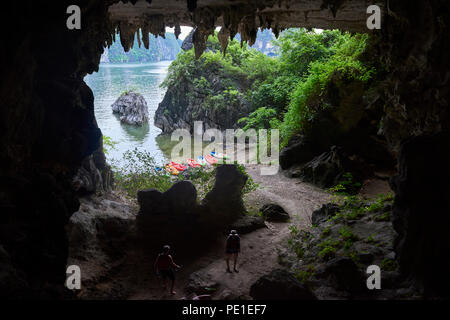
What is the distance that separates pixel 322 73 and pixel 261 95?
908 centimetres

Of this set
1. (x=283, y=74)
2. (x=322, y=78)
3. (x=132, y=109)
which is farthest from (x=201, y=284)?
(x=132, y=109)

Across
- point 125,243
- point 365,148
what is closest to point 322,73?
point 365,148

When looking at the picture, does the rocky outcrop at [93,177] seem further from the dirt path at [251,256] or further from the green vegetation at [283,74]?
the green vegetation at [283,74]

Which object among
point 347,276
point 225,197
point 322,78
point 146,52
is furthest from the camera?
point 146,52

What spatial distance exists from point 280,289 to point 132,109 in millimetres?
37192

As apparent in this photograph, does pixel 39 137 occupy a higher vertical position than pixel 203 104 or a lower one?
lower

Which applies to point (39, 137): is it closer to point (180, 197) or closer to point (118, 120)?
point (180, 197)

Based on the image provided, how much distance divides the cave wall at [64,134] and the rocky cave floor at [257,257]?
47.0 inches

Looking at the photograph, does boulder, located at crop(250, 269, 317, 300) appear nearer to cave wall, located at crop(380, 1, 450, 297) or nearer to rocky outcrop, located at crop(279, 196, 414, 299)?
rocky outcrop, located at crop(279, 196, 414, 299)

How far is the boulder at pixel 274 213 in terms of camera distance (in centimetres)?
1206

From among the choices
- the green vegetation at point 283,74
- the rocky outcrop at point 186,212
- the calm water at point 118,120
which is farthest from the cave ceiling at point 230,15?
the calm water at point 118,120

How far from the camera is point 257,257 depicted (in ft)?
30.1
